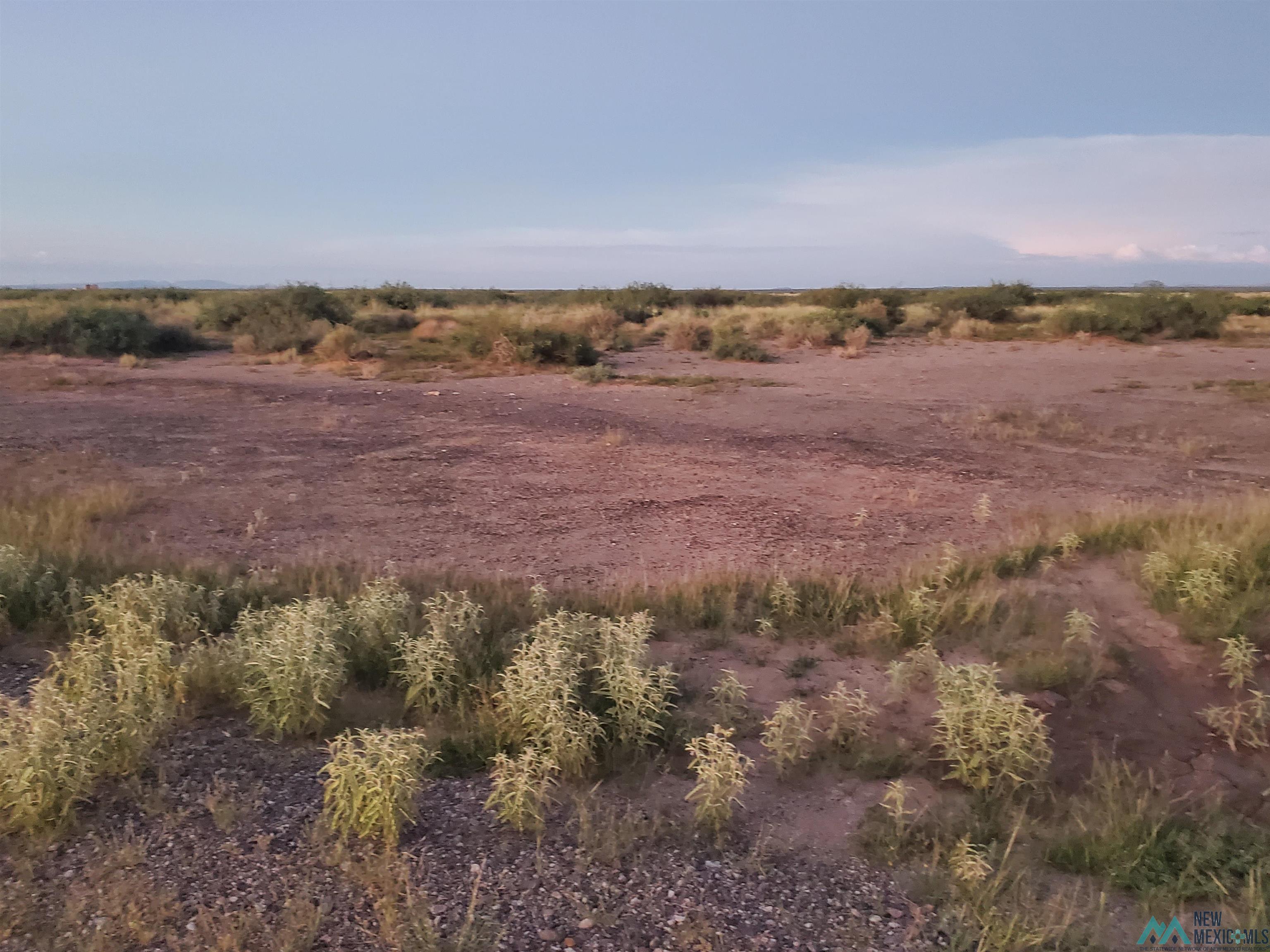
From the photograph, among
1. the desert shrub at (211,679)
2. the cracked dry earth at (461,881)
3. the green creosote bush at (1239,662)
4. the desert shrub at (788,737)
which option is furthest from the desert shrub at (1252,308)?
the desert shrub at (211,679)

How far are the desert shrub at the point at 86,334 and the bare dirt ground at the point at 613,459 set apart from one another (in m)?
2.99

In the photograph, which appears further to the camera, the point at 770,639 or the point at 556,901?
the point at 770,639

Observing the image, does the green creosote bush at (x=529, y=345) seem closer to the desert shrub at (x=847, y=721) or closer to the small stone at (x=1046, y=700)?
the small stone at (x=1046, y=700)

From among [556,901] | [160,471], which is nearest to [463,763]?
[556,901]

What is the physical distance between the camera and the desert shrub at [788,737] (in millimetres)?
4273

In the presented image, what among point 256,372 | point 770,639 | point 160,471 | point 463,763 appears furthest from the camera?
point 256,372

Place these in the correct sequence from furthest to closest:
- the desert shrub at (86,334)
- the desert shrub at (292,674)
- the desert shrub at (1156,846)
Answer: the desert shrub at (86,334) < the desert shrub at (292,674) < the desert shrub at (1156,846)

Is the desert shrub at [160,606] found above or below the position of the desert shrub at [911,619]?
above

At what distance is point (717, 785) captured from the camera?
12.2 feet

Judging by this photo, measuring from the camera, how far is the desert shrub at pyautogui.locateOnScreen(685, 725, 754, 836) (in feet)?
12.3

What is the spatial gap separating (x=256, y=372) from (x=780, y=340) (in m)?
14.6

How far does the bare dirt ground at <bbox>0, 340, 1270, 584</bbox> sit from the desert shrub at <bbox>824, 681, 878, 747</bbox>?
222 cm

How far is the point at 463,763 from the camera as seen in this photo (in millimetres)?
4309

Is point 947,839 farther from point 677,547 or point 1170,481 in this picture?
point 1170,481
